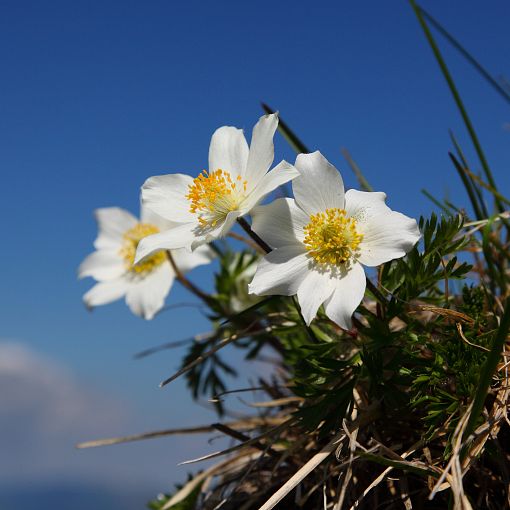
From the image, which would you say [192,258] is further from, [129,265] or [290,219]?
[290,219]

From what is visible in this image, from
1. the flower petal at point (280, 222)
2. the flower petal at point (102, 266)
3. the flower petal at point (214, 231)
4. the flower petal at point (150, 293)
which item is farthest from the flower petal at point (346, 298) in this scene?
the flower petal at point (102, 266)

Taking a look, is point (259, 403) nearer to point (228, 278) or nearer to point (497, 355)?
point (228, 278)

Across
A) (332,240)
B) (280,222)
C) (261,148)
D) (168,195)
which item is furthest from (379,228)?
(168,195)

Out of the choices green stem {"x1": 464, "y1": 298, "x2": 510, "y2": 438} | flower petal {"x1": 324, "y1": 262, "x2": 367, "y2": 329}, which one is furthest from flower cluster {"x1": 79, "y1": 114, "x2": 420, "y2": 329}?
green stem {"x1": 464, "y1": 298, "x2": 510, "y2": 438}

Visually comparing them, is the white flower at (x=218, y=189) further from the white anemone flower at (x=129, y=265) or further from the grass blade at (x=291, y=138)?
the white anemone flower at (x=129, y=265)

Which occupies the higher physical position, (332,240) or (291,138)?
(291,138)

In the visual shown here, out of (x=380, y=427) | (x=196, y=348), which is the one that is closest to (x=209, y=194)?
(x=380, y=427)
